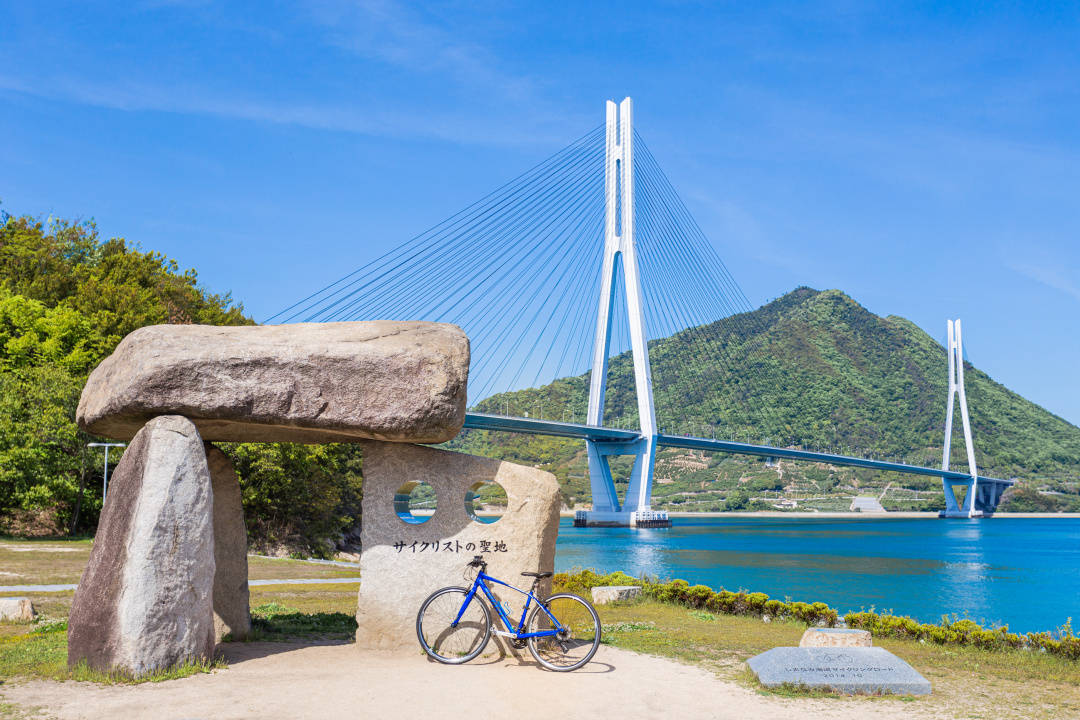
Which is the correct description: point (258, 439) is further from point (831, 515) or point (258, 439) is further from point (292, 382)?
point (831, 515)

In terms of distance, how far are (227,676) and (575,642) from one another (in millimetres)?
2838

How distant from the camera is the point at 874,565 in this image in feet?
104

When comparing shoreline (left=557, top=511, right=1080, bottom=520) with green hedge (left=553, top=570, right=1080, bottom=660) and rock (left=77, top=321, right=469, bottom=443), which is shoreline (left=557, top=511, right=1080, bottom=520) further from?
rock (left=77, top=321, right=469, bottom=443)

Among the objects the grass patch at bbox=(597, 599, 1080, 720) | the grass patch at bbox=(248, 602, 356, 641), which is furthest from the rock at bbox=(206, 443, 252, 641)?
the grass patch at bbox=(597, 599, 1080, 720)

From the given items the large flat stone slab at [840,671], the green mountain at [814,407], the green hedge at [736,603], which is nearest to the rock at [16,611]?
the large flat stone slab at [840,671]

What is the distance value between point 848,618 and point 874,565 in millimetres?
22884

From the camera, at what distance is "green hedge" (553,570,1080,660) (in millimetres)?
9219

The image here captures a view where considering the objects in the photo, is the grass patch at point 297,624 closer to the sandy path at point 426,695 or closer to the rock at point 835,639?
the sandy path at point 426,695

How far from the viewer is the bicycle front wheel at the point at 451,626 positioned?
23.1ft

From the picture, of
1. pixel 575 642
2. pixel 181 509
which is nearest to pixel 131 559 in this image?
pixel 181 509

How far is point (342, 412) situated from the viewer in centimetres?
670

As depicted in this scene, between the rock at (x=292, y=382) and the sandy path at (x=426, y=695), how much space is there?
1.79 m

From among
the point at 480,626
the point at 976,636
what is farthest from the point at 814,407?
the point at 480,626

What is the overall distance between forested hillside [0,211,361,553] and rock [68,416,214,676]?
18666 millimetres
